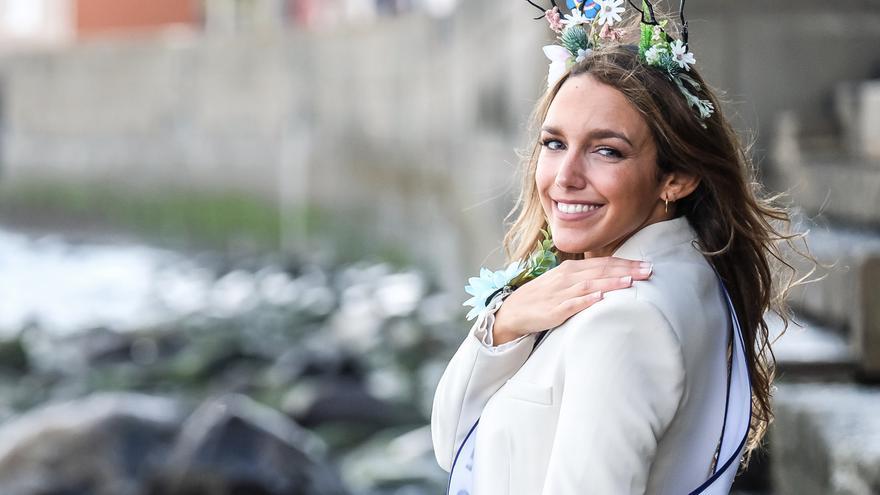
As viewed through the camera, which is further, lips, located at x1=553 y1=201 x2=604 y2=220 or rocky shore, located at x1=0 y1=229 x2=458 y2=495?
rocky shore, located at x1=0 y1=229 x2=458 y2=495

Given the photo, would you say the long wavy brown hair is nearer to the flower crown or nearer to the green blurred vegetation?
the flower crown

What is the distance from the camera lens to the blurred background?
17.2 ft

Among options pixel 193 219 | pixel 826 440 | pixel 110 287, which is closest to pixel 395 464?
pixel 826 440

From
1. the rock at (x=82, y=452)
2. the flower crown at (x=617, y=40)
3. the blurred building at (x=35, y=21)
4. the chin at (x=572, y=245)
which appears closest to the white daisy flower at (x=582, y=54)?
the flower crown at (x=617, y=40)

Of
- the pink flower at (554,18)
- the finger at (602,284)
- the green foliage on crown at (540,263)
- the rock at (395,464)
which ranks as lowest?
the rock at (395,464)

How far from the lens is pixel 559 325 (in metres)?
1.66

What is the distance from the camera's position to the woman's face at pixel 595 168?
1674 mm

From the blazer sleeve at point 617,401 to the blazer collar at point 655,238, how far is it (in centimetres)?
15

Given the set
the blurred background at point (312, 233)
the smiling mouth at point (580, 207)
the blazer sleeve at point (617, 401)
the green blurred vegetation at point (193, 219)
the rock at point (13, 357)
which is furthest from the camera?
the green blurred vegetation at point (193, 219)

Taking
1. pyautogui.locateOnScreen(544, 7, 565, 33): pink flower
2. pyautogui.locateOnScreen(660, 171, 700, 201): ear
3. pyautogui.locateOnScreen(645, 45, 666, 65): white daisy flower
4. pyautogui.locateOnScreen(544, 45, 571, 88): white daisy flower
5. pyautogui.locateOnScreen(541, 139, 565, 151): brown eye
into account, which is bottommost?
pyautogui.locateOnScreen(660, 171, 700, 201): ear

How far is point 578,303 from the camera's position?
1628mm

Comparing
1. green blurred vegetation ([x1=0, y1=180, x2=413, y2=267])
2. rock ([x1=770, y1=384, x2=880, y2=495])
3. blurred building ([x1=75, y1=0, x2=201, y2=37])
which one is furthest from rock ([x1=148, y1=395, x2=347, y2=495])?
blurred building ([x1=75, y1=0, x2=201, y2=37])

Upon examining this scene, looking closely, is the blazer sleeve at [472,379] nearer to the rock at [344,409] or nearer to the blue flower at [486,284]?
the blue flower at [486,284]

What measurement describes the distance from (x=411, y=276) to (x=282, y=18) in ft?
67.4
